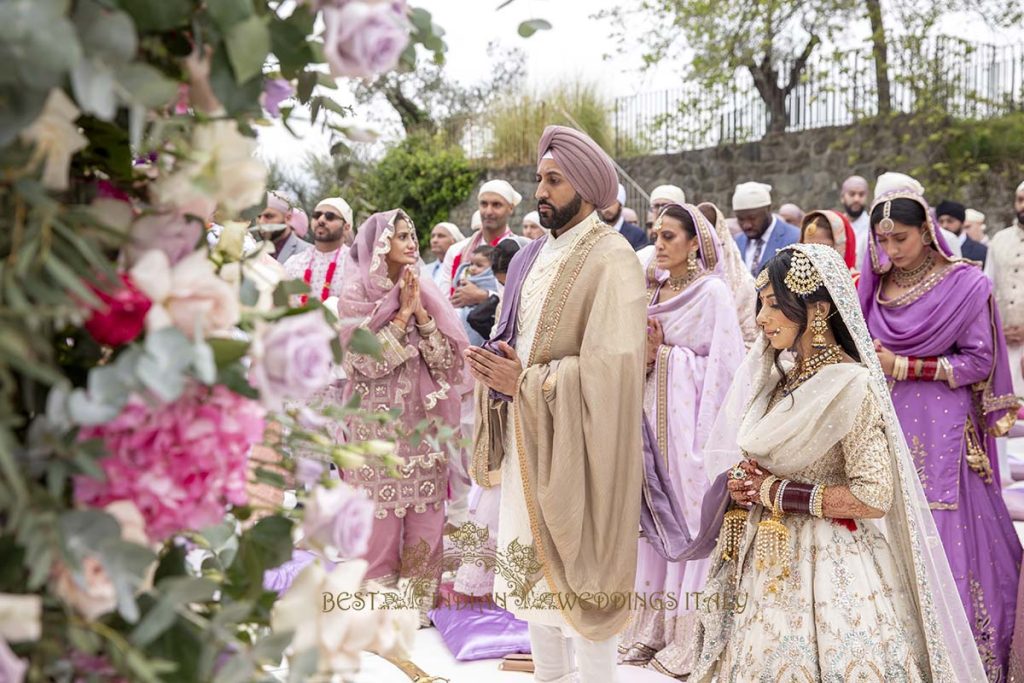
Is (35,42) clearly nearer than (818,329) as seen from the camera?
Yes

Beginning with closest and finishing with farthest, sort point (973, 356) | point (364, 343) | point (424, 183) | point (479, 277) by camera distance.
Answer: point (364, 343) → point (973, 356) → point (479, 277) → point (424, 183)

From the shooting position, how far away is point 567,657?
3635 millimetres

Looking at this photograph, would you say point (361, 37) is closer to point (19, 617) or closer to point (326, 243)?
point (19, 617)

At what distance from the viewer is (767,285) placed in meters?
3.22

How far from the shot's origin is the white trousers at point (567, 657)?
10.7 ft

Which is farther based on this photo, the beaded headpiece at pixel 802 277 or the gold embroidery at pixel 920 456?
the gold embroidery at pixel 920 456

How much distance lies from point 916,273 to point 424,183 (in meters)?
12.4

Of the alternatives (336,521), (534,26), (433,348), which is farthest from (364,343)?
(433,348)

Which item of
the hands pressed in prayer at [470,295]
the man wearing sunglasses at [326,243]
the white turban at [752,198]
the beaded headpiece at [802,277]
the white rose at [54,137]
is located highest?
the white turban at [752,198]

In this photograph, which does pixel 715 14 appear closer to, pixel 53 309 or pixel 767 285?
pixel 767 285

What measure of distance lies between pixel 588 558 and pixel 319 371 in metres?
2.46

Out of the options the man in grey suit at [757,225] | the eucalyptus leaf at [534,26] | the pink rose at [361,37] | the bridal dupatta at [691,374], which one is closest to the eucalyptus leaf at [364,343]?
the pink rose at [361,37]

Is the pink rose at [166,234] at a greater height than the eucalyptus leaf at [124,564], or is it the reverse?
the pink rose at [166,234]

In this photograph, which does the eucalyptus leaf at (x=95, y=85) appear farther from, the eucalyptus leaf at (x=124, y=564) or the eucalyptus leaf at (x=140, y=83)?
the eucalyptus leaf at (x=124, y=564)
